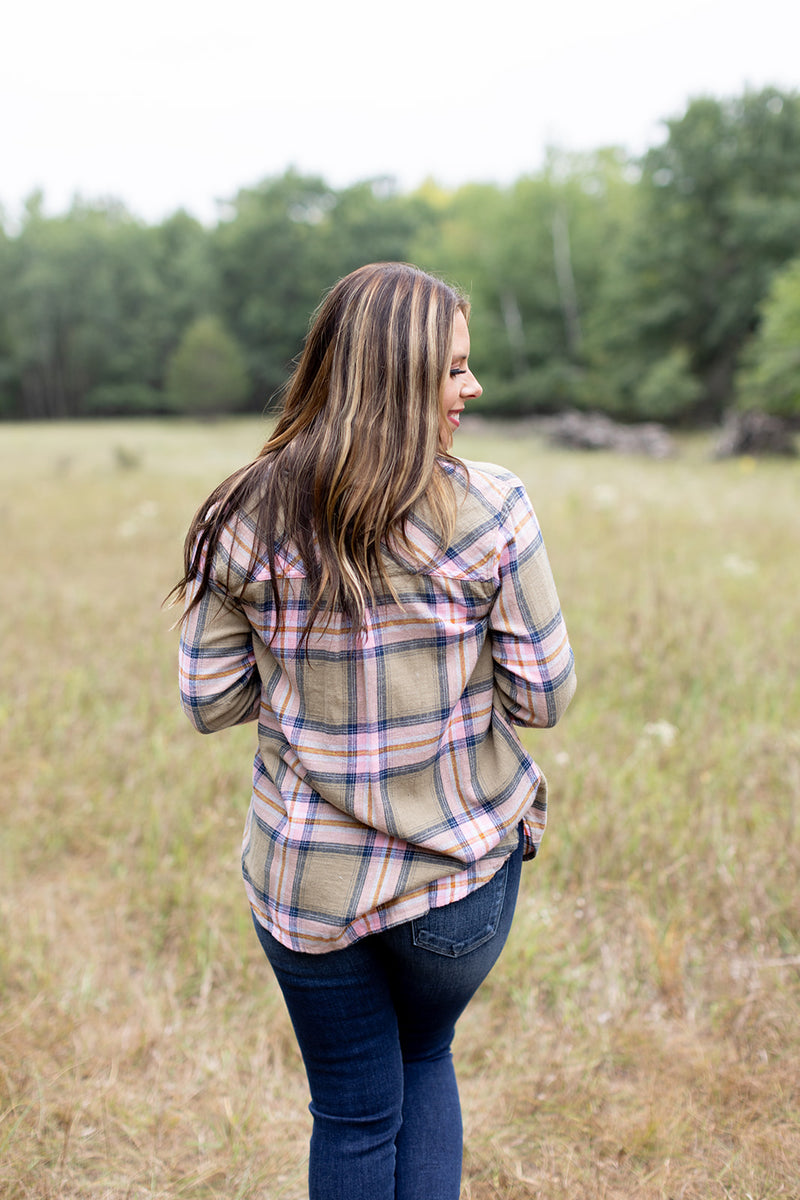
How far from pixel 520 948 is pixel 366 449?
2.22 m

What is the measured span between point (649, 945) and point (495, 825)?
1.75 metres

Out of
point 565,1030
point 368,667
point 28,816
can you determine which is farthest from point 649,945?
point 28,816

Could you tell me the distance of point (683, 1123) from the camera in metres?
2.26

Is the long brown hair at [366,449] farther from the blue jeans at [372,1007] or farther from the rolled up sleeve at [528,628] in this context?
the blue jeans at [372,1007]

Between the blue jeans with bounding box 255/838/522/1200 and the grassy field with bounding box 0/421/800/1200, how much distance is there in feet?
2.69

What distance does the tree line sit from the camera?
27547 millimetres

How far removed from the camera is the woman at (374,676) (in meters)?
1.34

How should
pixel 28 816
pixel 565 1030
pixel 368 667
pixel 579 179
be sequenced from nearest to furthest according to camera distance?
pixel 368 667 < pixel 565 1030 < pixel 28 816 < pixel 579 179

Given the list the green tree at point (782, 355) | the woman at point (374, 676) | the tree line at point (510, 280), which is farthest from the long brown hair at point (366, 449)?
the green tree at point (782, 355)

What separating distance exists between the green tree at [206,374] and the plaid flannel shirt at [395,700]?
1650 inches

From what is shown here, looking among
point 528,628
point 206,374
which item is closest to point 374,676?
point 528,628

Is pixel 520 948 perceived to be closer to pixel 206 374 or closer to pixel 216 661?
pixel 216 661

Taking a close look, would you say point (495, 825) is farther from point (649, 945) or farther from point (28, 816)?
point (28, 816)

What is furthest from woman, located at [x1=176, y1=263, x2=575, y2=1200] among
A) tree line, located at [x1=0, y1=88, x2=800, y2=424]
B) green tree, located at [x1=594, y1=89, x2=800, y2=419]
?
green tree, located at [x1=594, y1=89, x2=800, y2=419]
